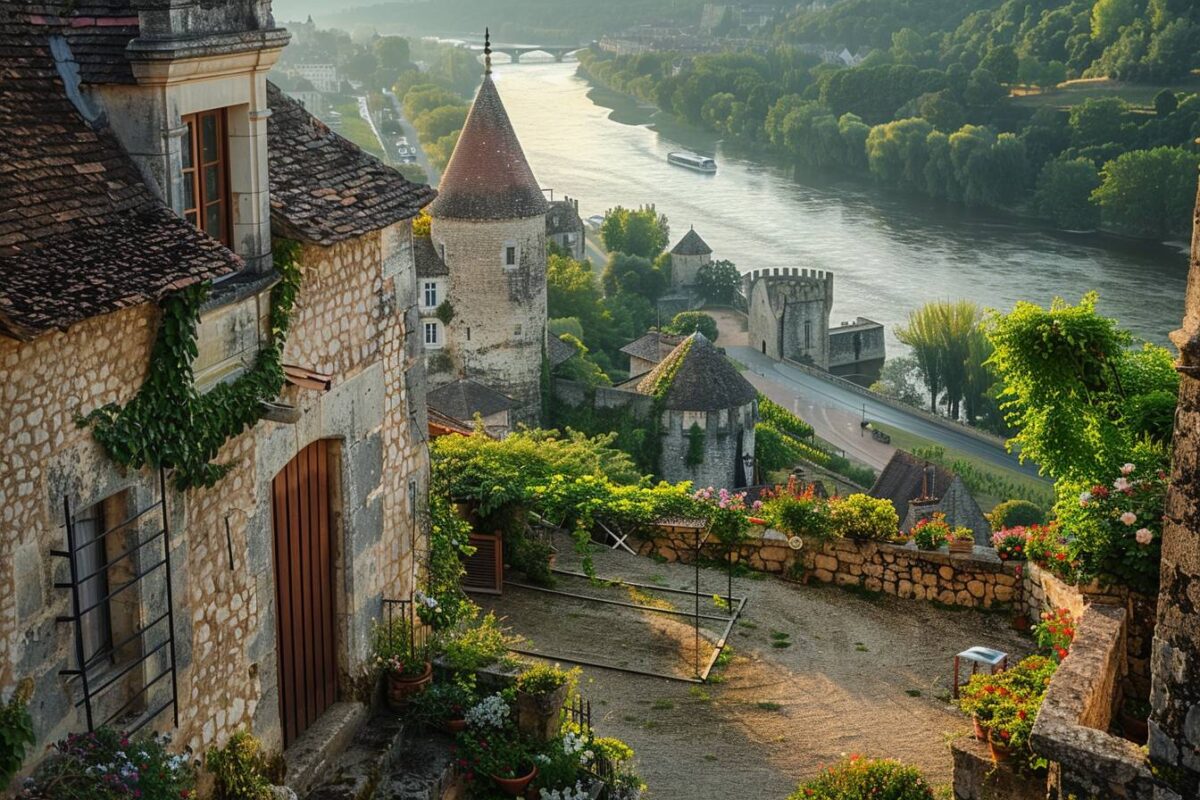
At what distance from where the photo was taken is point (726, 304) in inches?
2662

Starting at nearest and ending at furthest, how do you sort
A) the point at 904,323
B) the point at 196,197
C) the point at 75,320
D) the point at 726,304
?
1. the point at 75,320
2. the point at 196,197
3. the point at 904,323
4. the point at 726,304

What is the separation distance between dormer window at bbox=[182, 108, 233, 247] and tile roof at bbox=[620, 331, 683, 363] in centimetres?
4058

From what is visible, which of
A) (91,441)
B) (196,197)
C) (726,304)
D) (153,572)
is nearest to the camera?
(91,441)

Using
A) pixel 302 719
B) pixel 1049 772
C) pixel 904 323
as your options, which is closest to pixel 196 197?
pixel 302 719

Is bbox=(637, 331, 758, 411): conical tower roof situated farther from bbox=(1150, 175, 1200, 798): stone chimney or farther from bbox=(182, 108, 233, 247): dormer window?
bbox=(1150, 175, 1200, 798): stone chimney

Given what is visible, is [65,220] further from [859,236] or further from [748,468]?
[859,236]

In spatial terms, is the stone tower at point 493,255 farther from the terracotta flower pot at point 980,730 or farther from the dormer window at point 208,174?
the dormer window at point 208,174

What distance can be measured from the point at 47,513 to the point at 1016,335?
6128mm

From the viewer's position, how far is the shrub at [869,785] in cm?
778

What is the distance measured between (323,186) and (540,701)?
2809 mm

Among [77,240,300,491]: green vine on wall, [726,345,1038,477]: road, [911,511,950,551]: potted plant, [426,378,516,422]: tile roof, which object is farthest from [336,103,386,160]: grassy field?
[77,240,300,491]: green vine on wall

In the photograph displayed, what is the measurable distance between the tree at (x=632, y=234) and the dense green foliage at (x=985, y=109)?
19.2 m

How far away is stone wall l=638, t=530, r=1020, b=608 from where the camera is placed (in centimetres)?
1093

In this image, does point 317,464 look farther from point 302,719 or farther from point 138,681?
point 138,681
